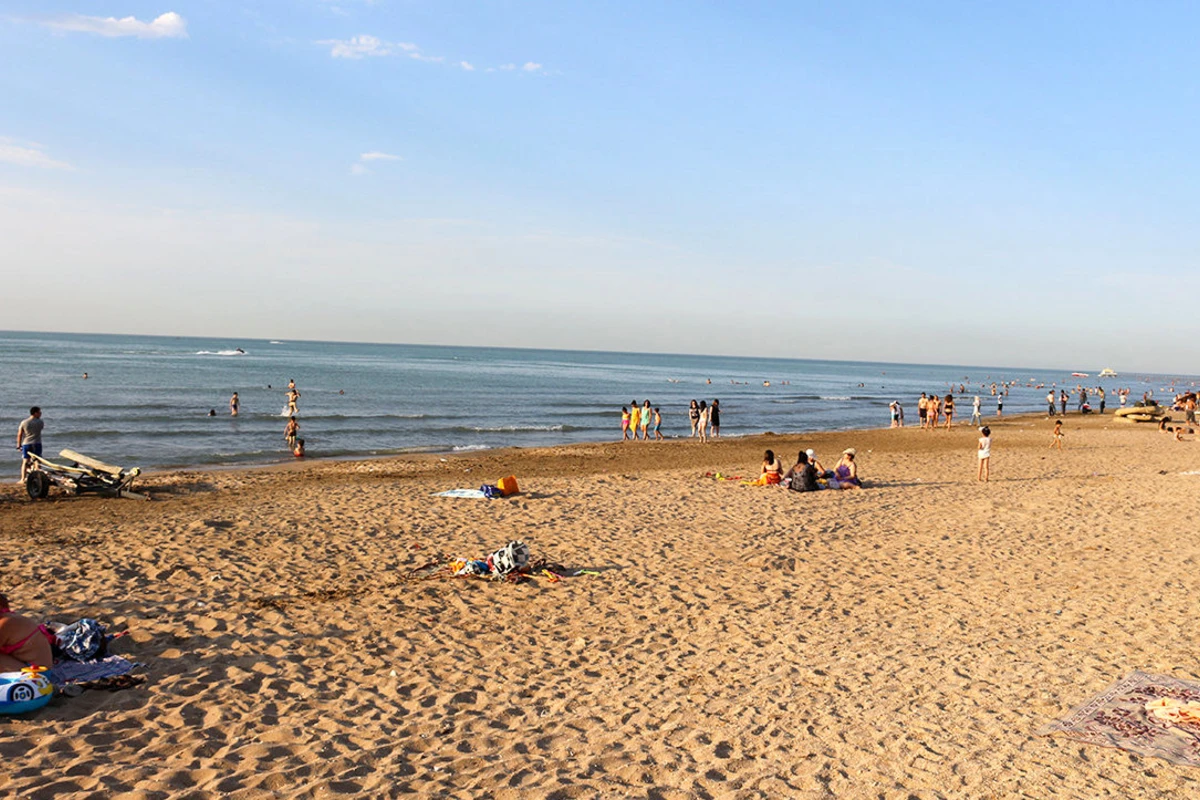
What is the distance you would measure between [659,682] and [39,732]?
4.42 meters

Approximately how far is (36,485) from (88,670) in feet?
35.2

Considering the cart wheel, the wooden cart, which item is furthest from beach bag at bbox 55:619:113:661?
the cart wheel

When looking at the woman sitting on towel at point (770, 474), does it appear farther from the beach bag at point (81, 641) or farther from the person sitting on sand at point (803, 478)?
the beach bag at point (81, 641)

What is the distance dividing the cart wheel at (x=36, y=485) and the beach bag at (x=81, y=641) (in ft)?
33.2

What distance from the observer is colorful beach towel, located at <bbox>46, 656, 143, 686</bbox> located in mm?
6152

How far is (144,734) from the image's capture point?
5523 mm

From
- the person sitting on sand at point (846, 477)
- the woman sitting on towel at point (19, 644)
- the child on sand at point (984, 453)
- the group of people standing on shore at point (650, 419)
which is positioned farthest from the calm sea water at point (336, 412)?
the woman sitting on towel at point (19, 644)

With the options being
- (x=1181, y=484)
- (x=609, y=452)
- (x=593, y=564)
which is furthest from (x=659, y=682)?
(x=609, y=452)

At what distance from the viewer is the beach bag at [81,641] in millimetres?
6488

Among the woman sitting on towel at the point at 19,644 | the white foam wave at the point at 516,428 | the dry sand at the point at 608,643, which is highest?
the woman sitting on towel at the point at 19,644

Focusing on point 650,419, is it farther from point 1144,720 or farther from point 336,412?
point 1144,720

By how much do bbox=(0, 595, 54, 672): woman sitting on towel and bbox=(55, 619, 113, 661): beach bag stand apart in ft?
1.17

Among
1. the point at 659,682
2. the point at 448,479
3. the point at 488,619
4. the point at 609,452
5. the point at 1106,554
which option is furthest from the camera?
the point at 609,452

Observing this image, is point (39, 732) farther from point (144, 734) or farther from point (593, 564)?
point (593, 564)
